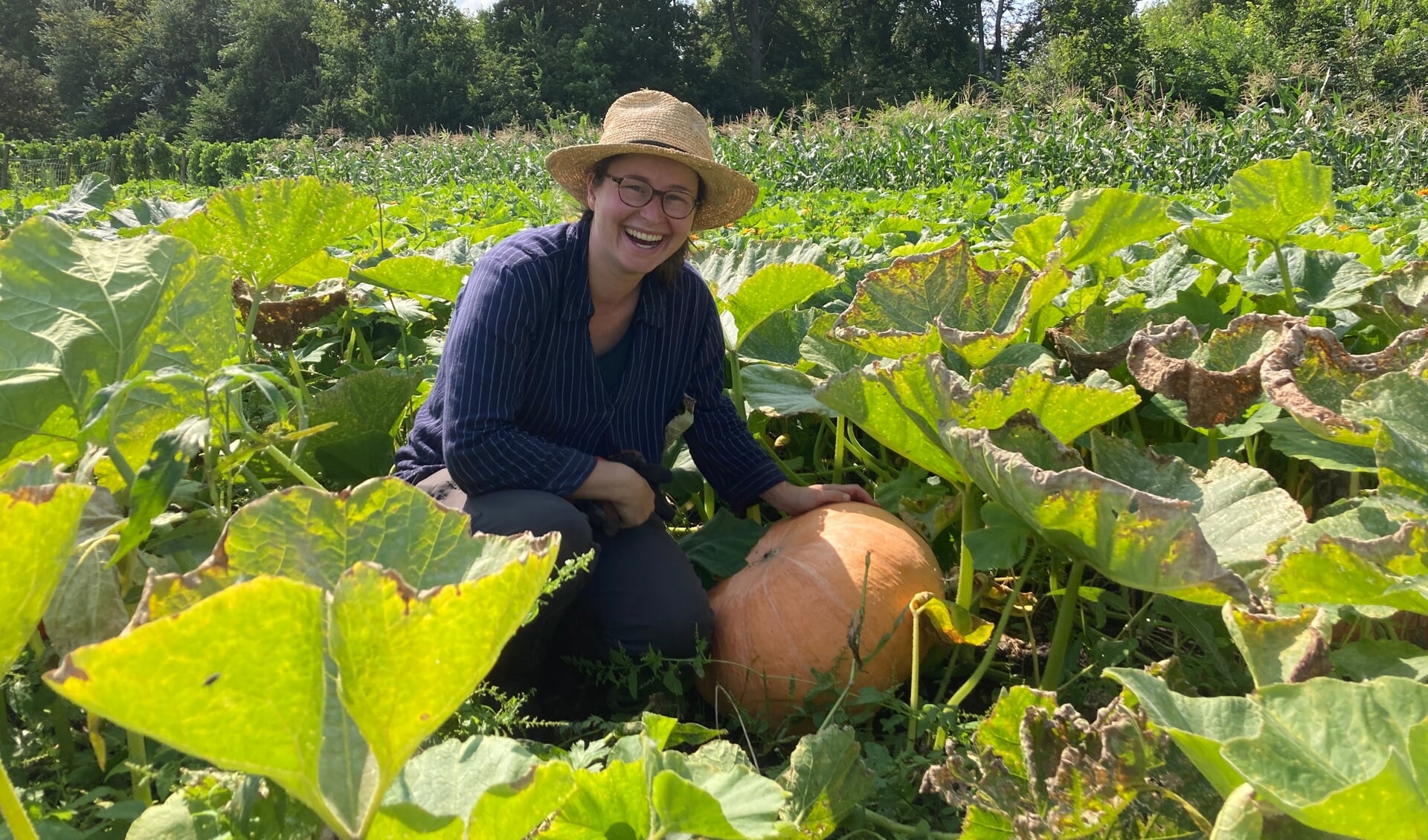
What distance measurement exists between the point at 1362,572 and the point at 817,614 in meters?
0.99

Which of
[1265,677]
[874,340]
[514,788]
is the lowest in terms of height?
[1265,677]

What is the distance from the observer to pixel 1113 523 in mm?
1295

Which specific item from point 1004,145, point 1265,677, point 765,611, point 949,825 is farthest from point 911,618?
point 1004,145

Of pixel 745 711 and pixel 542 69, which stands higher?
pixel 542 69

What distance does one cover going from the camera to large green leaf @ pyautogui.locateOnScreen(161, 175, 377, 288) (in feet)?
6.15

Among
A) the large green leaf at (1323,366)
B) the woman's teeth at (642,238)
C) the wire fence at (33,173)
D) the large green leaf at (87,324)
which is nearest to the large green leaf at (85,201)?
the woman's teeth at (642,238)

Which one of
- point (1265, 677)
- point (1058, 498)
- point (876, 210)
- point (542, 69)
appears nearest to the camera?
point (1265, 677)

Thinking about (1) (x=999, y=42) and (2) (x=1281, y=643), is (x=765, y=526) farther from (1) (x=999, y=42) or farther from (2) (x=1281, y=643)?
(1) (x=999, y=42)

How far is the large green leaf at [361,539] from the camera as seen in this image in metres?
0.91

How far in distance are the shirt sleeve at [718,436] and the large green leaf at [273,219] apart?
31.4 inches

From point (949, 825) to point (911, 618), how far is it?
18.6 inches

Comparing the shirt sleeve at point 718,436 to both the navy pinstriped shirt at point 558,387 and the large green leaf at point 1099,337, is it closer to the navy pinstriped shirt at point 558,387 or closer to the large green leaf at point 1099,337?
the navy pinstriped shirt at point 558,387

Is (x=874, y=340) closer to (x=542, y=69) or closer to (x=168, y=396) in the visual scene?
(x=168, y=396)

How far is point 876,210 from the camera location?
226 inches
